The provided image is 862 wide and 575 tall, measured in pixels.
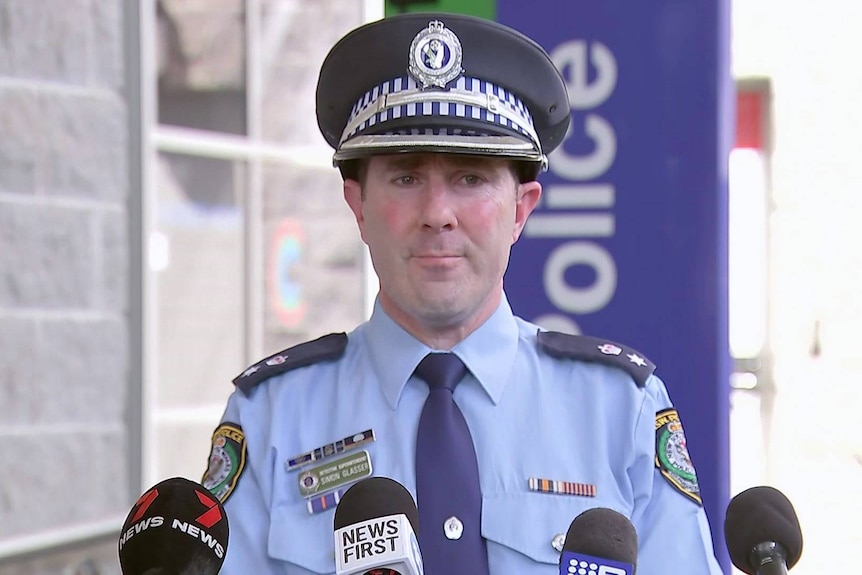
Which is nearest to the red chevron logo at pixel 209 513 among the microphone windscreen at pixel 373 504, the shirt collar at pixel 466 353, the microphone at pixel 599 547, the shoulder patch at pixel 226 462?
the microphone windscreen at pixel 373 504

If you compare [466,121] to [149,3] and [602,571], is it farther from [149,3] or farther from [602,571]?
[149,3]

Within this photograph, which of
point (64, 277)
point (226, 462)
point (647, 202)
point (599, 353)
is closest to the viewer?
point (226, 462)

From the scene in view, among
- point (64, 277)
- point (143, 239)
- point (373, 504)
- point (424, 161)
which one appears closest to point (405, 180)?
point (424, 161)

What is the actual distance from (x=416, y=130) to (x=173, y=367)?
2.46 metres

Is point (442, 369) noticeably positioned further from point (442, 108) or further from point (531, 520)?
point (442, 108)

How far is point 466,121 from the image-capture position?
6.25 feet

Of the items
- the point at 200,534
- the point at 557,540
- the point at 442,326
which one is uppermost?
the point at 442,326

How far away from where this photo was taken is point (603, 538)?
4.26ft

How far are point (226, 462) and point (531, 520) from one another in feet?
1.55

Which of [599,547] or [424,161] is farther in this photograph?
[424,161]

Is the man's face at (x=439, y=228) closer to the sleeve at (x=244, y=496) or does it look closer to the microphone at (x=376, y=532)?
the sleeve at (x=244, y=496)

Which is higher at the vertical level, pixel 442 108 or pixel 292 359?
pixel 442 108

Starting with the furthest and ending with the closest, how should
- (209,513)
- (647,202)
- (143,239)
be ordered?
(143,239), (647,202), (209,513)

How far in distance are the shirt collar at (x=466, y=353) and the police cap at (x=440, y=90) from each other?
0.88 ft
